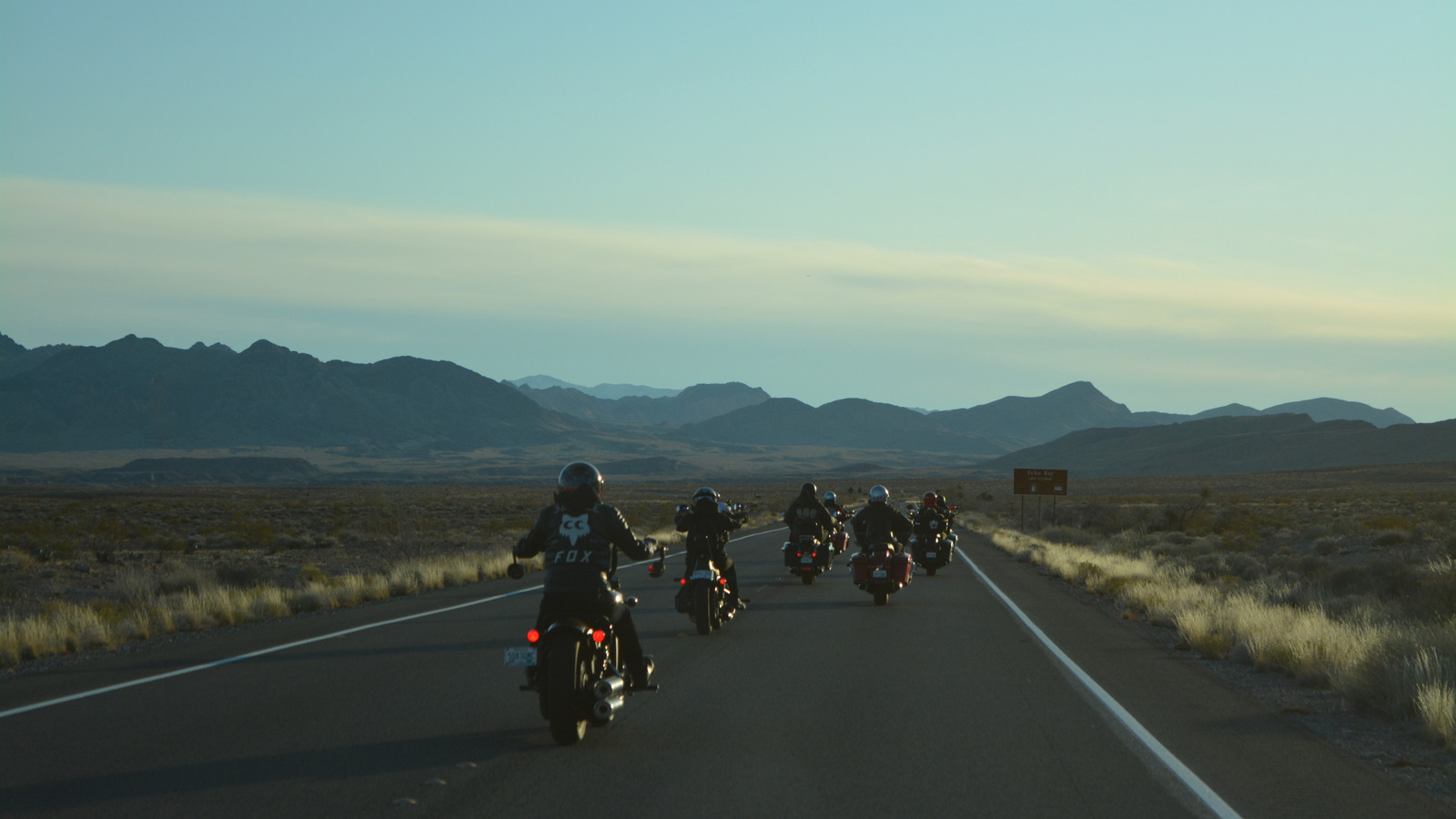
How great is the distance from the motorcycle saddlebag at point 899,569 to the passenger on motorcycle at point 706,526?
11.3 ft

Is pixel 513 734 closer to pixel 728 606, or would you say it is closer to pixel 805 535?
pixel 728 606

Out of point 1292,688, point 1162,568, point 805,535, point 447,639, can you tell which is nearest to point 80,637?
point 447,639

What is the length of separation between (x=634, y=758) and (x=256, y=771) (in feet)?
7.31

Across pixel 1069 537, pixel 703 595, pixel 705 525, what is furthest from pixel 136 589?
pixel 1069 537

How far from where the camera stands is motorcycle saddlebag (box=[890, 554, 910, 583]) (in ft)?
55.5

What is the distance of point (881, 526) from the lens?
17188 millimetres

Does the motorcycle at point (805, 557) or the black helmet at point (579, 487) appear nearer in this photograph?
the black helmet at point (579, 487)

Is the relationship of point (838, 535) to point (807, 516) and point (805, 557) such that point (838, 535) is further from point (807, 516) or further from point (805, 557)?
A: point (807, 516)

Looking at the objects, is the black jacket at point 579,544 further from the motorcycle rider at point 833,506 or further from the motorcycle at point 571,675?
the motorcycle rider at point 833,506

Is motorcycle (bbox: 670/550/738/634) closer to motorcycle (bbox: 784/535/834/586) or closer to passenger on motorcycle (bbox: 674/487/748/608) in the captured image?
passenger on motorcycle (bbox: 674/487/748/608)

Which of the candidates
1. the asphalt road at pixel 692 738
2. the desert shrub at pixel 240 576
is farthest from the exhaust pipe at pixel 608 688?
the desert shrub at pixel 240 576

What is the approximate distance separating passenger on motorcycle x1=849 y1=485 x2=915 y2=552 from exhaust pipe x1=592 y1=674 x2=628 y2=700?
944 centimetres

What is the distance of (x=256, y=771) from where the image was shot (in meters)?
6.97

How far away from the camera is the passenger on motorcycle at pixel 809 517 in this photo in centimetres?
1922
